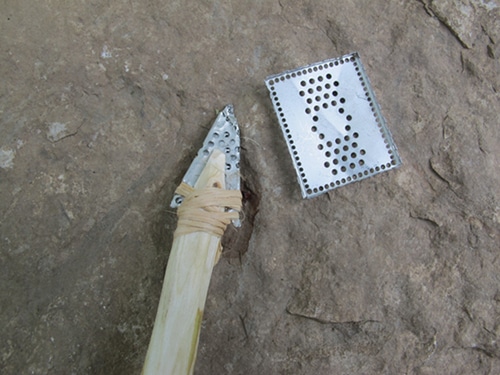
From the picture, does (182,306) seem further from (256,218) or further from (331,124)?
(331,124)

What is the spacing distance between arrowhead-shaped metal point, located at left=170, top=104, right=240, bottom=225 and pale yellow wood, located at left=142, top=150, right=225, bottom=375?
14 centimetres

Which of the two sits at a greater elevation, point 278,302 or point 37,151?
point 37,151

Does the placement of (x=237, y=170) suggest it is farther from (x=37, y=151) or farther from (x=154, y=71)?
(x=37, y=151)

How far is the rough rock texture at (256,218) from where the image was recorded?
1.12 metres

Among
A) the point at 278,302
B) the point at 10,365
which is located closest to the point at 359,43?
the point at 278,302

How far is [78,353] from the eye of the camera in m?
1.11

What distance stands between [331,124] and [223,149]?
28cm

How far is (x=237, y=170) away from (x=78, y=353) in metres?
0.56

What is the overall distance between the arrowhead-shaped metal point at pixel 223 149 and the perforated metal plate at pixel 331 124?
0.12 m

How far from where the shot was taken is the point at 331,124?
1.18 m

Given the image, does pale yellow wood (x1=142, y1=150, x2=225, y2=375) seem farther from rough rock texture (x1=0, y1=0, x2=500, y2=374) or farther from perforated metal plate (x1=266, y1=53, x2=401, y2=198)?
perforated metal plate (x1=266, y1=53, x2=401, y2=198)

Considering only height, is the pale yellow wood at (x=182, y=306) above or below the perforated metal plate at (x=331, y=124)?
below

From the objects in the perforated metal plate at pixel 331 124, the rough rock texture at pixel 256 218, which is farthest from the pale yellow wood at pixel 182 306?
the perforated metal plate at pixel 331 124

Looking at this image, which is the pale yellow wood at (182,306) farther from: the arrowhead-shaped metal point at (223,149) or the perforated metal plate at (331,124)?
the perforated metal plate at (331,124)
